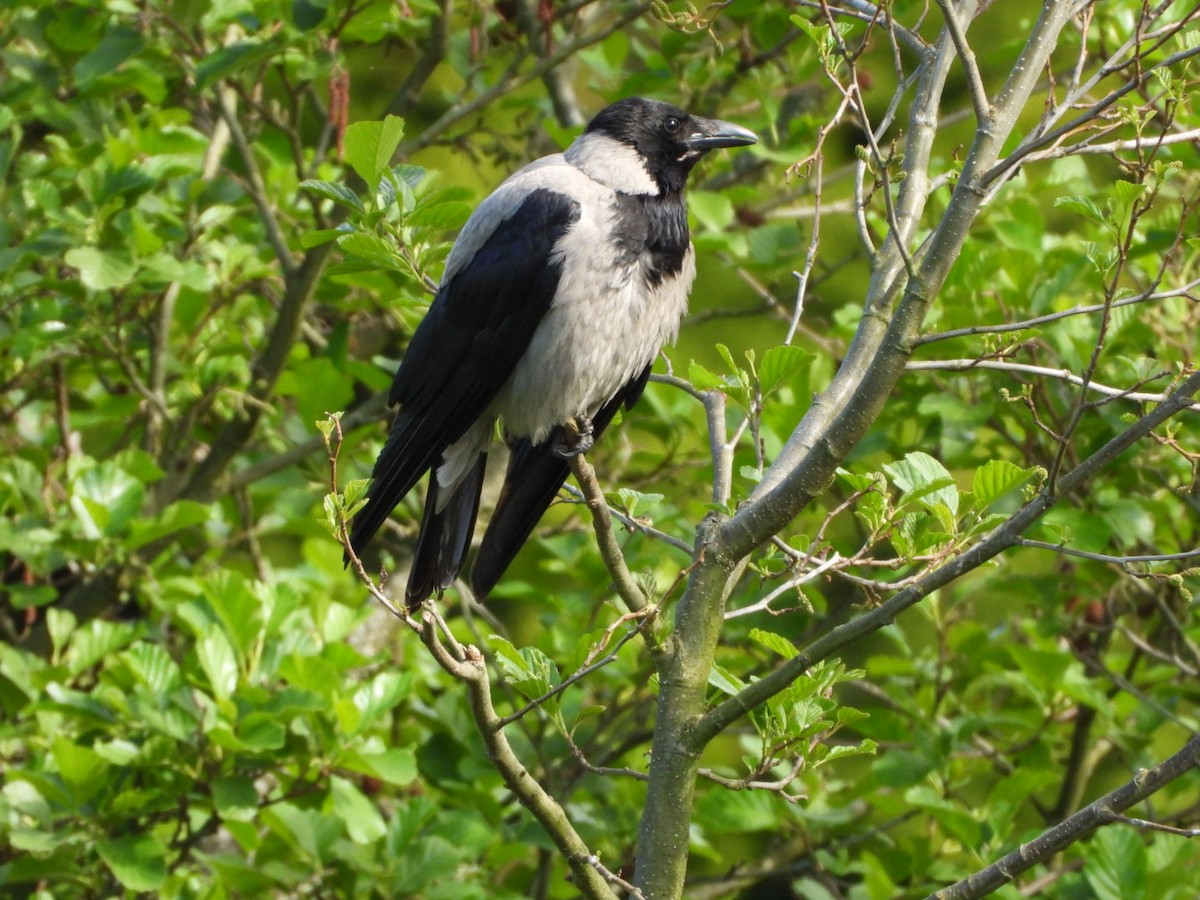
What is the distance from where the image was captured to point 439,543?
3.34m

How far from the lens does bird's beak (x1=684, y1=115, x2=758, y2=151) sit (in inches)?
154

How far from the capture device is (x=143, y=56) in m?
4.12

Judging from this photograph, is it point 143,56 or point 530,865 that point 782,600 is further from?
point 143,56

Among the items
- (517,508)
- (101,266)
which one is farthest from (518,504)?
(101,266)

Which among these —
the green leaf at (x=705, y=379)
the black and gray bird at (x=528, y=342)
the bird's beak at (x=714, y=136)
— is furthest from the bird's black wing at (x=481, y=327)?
the green leaf at (x=705, y=379)

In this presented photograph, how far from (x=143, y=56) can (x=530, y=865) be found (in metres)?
2.57

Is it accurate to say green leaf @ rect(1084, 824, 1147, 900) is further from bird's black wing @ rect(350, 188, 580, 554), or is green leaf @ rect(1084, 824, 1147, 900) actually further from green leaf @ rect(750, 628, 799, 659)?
bird's black wing @ rect(350, 188, 580, 554)

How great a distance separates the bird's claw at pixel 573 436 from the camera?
338 cm

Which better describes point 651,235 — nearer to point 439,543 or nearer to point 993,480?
point 439,543

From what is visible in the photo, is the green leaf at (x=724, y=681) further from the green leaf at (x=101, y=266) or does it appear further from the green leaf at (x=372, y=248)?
the green leaf at (x=101, y=266)

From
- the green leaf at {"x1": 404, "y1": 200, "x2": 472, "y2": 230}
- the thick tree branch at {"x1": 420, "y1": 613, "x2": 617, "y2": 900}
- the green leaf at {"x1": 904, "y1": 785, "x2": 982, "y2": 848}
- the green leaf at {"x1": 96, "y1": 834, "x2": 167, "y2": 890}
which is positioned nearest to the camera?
the thick tree branch at {"x1": 420, "y1": 613, "x2": 617, "y2": 900}

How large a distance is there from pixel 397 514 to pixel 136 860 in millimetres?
1722

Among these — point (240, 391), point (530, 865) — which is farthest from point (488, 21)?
point (530, 865)

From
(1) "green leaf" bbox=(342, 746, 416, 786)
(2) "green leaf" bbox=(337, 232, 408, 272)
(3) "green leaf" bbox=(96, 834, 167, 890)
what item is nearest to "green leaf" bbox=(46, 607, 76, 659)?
(3) "green leaf" bbox=(96, 834, 167, 890)
